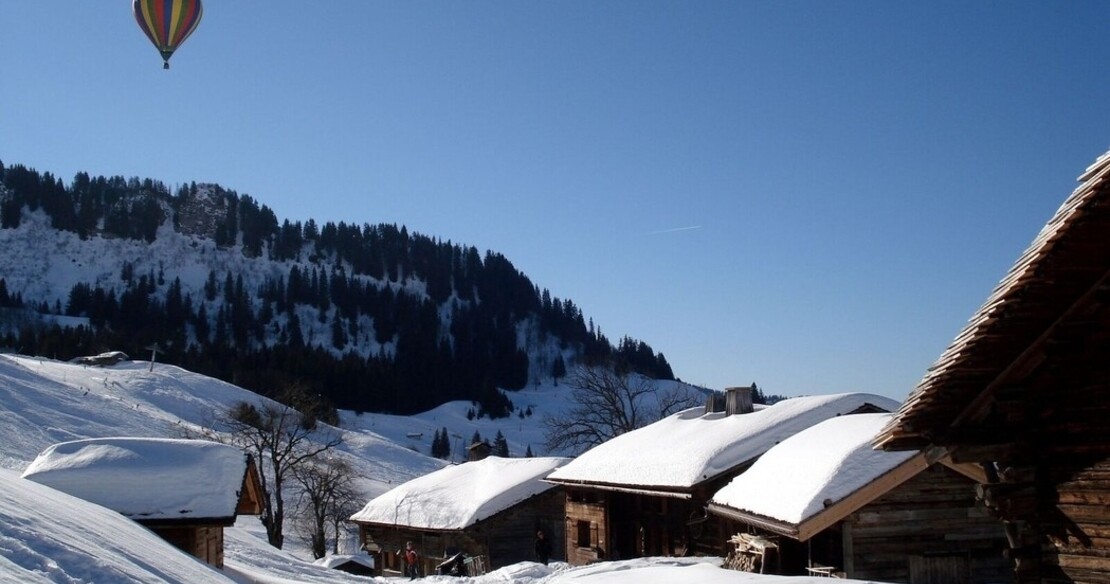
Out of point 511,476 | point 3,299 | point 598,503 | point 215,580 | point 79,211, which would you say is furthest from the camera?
point 79,211

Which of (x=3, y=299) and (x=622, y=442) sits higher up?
(x=3, y=299)

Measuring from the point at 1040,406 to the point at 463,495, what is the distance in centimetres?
2859

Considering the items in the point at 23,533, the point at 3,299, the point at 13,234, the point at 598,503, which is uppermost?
the point at 13,234

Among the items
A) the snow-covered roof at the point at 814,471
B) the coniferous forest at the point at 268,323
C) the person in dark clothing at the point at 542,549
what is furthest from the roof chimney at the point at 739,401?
the coniferous forest at the point at 268,323

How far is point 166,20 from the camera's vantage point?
85.0 feet

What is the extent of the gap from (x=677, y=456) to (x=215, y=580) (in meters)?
15.1

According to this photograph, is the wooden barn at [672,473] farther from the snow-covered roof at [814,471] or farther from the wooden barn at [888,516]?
the wooden barn at [888,516]

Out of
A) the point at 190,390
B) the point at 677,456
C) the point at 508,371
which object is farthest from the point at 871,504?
the point at 508,371

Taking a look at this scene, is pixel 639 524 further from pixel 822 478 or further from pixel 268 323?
pixel 268 323

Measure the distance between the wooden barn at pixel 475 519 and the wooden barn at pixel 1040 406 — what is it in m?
24.6

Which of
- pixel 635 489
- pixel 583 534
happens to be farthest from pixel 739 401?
pixel 583 534

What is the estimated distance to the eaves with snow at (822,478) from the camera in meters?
14.6

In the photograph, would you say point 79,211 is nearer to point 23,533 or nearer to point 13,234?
point 13,234

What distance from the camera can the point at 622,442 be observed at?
1219 inches
